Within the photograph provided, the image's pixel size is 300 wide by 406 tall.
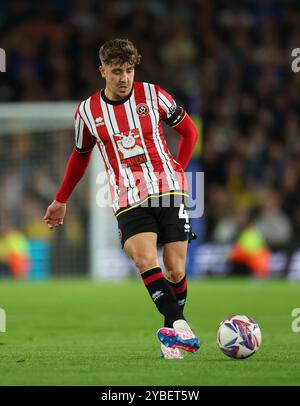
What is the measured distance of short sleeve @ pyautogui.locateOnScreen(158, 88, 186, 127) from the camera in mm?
7504

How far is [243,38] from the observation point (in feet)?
74.0

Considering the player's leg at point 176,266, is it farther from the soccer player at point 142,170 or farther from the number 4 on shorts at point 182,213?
the number 4 on shorts at point 182,213

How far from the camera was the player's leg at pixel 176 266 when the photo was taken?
7.35 meters

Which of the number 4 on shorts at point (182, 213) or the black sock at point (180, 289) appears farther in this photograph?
the black sock at point (180, 289)

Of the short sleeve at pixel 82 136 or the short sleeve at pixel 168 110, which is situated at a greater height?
the short sleeve at pixel 168 110

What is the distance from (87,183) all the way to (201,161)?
95.0 inches

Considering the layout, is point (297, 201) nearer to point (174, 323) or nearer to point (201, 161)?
point (201, 161)

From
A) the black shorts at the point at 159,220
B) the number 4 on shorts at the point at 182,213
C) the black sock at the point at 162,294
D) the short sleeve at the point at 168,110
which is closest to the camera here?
the black sock at the point at 162,294

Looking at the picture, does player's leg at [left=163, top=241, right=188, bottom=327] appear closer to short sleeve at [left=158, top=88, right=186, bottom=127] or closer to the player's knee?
the player's knee

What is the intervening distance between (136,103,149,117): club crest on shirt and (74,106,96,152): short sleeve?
391mm

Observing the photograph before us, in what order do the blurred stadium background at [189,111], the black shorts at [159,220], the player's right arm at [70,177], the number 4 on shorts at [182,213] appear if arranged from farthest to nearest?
the blurred stadium background at [189,111] < the player's right arm at [70,177] < the number 4 on shorts at [182,213] < the black shorts at [159,220]

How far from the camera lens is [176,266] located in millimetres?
7438

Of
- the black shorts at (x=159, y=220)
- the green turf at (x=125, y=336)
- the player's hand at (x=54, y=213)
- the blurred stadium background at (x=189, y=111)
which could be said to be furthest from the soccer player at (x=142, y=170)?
the blurred stadium background at (x=189, y=111)

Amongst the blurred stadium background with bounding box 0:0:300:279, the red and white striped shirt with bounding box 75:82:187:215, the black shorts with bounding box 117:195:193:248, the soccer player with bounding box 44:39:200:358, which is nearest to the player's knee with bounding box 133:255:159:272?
the soccer player with bounding box 44:39:200:358
